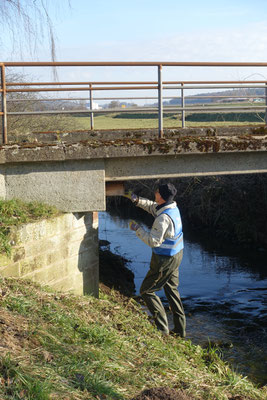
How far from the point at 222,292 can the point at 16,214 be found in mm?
5789

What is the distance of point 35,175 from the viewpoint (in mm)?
7398

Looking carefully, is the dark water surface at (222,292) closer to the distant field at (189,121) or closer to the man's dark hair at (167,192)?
the man's dark hair at (167,192)

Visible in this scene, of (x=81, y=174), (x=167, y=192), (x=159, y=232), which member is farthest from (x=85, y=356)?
(x=81, y=174)

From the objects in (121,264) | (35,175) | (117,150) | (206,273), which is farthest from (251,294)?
(35,175)

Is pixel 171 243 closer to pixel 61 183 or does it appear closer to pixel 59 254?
pixel 59 254

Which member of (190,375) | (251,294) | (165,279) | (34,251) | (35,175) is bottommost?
(251,294)

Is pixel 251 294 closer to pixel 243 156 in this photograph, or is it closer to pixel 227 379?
pixel 243 156

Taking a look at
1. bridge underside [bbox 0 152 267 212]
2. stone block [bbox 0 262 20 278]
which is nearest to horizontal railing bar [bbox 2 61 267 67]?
bridge underside [bbox 0 152 267 212]

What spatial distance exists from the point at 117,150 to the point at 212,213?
32.6 feet

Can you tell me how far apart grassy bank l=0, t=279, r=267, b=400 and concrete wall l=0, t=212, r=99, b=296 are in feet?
1.29

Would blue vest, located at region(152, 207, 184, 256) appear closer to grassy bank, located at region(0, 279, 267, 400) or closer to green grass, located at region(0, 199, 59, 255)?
grassy bank, located at region(0, 279, 267, 400)

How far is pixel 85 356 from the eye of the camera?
442 cm

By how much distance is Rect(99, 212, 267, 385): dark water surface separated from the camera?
780 cm

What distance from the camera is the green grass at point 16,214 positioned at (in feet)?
20.9
